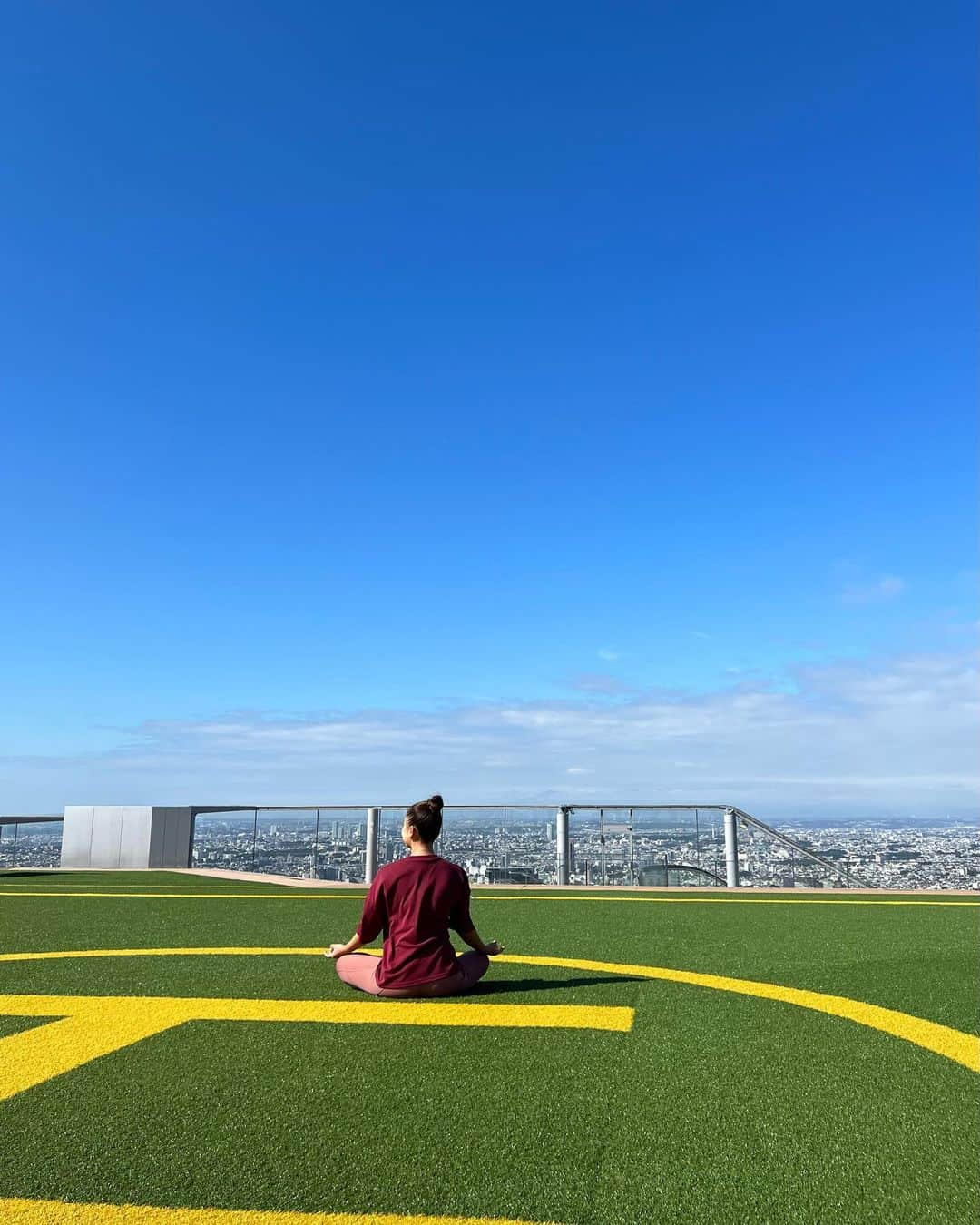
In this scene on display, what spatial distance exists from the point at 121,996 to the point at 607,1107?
3.02 meters

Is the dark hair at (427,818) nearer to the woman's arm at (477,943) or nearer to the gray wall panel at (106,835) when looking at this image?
the woman's arm at (477,943)

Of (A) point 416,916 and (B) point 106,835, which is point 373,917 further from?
(B) point 106,835

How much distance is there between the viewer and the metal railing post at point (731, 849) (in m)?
13.7

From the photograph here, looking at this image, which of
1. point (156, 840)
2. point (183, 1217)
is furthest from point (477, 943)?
point (156, 840)

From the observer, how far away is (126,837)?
17.5 m

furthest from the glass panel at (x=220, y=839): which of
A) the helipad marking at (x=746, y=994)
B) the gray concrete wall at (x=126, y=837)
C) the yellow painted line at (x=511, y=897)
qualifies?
the helipad marking at (x=746, y=994)

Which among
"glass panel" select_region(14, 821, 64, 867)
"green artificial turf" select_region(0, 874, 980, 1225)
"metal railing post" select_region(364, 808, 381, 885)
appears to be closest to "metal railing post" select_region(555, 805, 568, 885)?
"metal railing post" select_region(364, 808, 381, 885)

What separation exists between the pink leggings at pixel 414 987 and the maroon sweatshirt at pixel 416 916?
0.10 feet

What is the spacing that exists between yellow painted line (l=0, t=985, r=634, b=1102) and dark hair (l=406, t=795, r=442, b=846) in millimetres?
869

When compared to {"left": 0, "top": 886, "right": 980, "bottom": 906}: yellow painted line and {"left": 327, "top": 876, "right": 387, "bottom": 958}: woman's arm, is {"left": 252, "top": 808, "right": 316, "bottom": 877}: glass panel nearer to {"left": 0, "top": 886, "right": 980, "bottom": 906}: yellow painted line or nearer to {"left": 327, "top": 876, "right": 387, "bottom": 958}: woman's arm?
{"left": 0, "top": 886, "right": 980, "bottom": 906}: yellow painted line

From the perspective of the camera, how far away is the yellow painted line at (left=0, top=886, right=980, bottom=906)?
33.5 feet

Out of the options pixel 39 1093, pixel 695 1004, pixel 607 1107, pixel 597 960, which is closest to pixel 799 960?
pixel 597 960

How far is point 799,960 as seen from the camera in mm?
5855

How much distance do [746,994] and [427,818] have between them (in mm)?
1997
